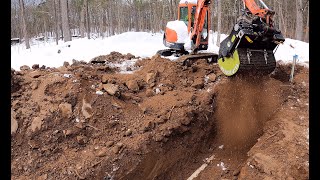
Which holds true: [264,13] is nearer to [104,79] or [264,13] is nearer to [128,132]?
[128,132]

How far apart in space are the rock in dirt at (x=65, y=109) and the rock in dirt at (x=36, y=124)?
1.26 ft

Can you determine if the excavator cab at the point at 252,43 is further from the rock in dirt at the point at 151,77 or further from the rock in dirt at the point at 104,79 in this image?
the rock in dirt at the point at 104,79

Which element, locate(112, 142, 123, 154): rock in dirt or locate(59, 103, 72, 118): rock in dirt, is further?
locate(59, 103, 72, 118): rock in dirt

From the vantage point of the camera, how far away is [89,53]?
38.8 ft

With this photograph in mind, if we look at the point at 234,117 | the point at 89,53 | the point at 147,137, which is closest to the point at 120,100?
the point at 147,137

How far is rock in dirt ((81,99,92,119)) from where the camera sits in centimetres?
511

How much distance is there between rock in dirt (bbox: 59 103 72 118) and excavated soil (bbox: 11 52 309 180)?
0.7 inches

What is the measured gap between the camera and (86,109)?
17.0 ft

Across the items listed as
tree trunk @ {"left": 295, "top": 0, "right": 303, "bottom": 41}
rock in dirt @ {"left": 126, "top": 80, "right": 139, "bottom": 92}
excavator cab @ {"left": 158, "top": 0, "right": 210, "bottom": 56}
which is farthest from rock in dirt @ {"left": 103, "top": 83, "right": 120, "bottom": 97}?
tree trunk @ {"left": 295, "top": 0, "right": 303, "bottom": 41}

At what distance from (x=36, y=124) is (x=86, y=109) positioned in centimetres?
89

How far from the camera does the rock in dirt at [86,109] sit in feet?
16.8

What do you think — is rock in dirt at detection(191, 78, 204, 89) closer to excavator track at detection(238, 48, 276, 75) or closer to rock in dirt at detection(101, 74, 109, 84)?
excavator track at detection(238, 48, 276, 75)
